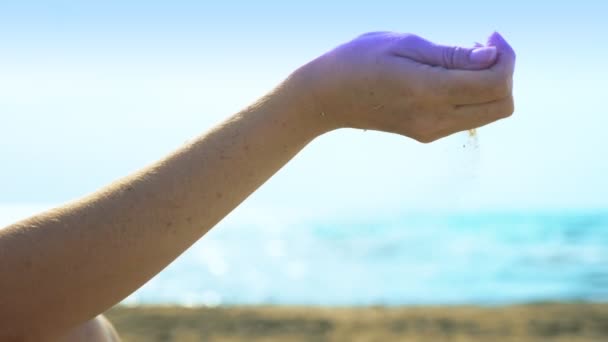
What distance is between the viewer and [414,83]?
1.38m

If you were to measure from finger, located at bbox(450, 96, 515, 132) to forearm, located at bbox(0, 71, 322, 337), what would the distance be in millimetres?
278

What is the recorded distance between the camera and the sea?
11.8 meters

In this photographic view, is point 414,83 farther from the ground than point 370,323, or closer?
closer

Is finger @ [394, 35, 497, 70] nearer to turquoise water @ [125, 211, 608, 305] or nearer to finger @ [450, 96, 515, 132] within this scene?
finger @ [450, 96, 515, 132]

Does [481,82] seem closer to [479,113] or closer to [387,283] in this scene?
[479,113]

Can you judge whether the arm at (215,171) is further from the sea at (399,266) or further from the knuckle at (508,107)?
the sea at (399,266)

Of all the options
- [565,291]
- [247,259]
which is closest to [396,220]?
[247,259]

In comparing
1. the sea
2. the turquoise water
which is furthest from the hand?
the turquoise water

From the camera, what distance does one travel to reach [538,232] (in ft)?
69.5

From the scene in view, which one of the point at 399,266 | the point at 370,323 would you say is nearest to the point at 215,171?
the point at 370,323

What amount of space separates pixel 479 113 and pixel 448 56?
0.12 m

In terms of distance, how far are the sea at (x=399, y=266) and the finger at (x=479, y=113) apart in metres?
6.30

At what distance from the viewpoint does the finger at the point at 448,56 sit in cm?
141

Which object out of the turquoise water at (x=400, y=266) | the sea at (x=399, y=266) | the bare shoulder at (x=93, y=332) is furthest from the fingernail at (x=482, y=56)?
the turquoise water at (x=400, y=266)
